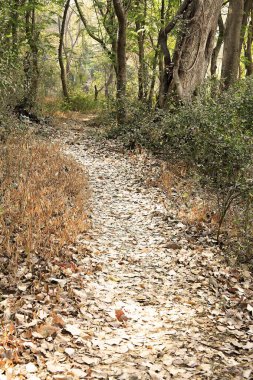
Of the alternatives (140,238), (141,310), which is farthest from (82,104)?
(141,310)

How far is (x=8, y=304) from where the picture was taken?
4.33m

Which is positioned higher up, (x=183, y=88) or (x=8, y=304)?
(x=183, y=88)

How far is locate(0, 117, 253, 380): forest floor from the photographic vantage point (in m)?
3.62

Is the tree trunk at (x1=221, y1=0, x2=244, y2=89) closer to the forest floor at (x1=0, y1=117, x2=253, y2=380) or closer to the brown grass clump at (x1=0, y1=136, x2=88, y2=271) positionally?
the brown grass clump at (x1=0, y1=136, x2=88, y2=271)

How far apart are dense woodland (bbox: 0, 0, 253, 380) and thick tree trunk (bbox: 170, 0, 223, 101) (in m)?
0.04

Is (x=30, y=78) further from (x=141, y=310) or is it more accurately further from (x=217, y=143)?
(x=141, y=310)

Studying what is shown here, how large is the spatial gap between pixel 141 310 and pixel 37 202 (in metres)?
3.03

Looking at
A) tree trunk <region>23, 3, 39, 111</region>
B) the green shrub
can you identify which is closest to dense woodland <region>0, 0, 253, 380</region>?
tree trunk <region>23, 3, 39, 111</region>

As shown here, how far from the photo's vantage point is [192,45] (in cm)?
1216

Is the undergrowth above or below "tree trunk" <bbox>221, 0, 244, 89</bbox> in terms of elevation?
below

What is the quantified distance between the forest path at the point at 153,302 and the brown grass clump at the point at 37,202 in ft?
1.53

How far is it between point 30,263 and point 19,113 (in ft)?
32.3

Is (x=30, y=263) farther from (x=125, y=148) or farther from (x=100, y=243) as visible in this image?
(x=125, y=148)

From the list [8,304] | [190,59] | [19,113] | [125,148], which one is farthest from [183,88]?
[8,304]
